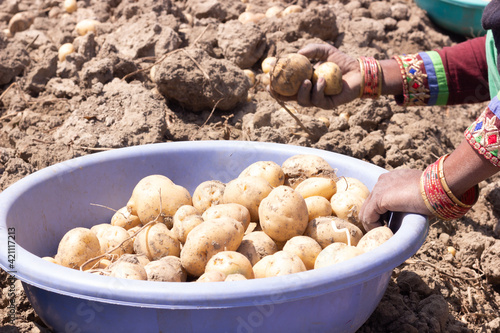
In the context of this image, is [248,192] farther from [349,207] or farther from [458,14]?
[458,14]

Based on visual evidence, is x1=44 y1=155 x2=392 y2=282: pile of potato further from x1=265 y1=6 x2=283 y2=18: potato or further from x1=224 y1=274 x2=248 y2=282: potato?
x1=265 y1=6 x2=283 y2=18: potato

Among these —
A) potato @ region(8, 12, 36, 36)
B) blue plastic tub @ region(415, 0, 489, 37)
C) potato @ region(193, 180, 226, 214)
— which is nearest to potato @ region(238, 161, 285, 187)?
potato @ region(193, 180, 226, 214)

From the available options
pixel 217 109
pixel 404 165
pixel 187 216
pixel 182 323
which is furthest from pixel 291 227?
pixel 217 109

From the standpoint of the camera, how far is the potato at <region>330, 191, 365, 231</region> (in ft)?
6.92

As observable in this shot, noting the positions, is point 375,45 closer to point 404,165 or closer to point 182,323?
point 404,165

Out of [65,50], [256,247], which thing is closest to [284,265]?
[256,247]

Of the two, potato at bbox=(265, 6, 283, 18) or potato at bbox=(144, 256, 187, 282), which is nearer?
potato at bbox=(144, 256, 187, 282)

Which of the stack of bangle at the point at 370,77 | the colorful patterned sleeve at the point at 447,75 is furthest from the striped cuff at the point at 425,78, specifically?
the stack of bangle at the point at 370,77

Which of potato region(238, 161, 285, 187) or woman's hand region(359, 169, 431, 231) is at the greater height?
woman's hand region(359, 169, 431, 231)

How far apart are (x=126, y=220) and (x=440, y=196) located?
129 cm

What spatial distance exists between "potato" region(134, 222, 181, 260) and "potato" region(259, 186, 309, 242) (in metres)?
0.36

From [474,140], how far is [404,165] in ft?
4.62

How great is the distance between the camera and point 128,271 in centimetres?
167

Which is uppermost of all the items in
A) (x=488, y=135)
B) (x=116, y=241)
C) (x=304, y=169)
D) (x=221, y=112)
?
(x=488, y=135)
